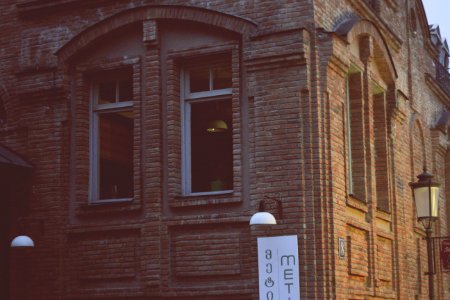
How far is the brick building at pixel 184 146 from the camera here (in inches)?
581

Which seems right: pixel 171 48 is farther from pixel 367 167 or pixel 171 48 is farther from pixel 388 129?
pixel 388 129

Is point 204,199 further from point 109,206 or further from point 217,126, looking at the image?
point 109,206

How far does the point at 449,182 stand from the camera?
25.7 meters

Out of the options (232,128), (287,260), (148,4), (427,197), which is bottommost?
(287,260)

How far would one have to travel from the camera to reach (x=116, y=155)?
1642 centimetres

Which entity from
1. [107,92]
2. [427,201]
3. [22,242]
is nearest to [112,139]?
[107,92]

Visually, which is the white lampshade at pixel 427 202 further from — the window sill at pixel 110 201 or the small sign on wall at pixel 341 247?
the window sill at pixel 110 201

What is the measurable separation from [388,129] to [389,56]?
1.41 m

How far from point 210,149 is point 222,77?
1167 mm

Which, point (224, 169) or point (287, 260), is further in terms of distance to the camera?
point (224, 169)

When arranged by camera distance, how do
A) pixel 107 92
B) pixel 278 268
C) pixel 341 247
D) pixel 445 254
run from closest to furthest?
pixel 278 268 < pixel 341 247 < pixel 107 92 < pixel 445 254

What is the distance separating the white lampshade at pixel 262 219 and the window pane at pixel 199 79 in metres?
2.95

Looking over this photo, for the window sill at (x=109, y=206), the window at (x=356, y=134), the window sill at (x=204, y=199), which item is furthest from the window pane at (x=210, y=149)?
the window at (x=356, y=134)

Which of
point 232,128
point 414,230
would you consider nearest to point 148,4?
point 232,128
